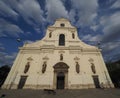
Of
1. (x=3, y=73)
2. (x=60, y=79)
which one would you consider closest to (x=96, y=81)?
(x=60, y=79)

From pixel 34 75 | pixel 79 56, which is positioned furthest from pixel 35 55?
pixel 79 56

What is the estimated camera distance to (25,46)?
22.7 meters

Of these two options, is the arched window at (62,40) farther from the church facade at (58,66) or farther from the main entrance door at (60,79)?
the main entrance door at (60,79)

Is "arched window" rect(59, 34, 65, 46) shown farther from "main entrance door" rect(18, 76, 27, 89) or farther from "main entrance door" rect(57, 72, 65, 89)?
"main entrance door" rect(18, 76, 27, 89)

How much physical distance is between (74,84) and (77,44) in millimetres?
7760

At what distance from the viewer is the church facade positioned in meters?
18.9

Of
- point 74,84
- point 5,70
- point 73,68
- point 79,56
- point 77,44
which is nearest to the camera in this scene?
point 74,84

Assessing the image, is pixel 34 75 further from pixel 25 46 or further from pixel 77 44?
pixel 77 44

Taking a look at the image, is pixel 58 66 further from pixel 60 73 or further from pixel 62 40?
pixel 62 40

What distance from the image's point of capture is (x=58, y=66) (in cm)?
2011

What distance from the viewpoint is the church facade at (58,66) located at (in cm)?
1894

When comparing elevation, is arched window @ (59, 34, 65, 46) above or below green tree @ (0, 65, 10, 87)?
above

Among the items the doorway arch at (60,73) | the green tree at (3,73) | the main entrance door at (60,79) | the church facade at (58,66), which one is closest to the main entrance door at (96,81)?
the church facade at (58,66)

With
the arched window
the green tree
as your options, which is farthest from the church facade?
the green tree
